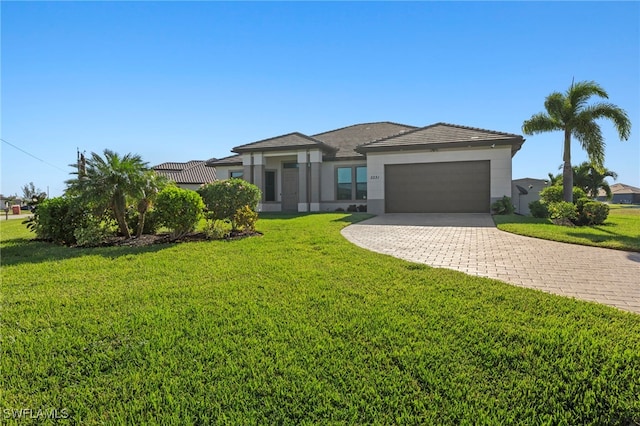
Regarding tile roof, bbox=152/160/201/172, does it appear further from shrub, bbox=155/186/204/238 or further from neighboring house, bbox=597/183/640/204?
neighboring house, bbox=597/183/640/204

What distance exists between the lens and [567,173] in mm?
14523

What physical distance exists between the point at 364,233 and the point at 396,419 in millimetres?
8398

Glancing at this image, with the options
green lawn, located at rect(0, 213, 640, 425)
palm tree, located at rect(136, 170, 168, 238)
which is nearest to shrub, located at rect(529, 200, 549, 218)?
green lawn, located at rect(0, 213, 640, 425)

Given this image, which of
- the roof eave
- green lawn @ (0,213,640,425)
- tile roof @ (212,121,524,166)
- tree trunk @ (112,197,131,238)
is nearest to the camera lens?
green lawn @ (0,213,640,425)

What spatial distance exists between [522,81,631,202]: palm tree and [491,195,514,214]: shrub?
238 cm

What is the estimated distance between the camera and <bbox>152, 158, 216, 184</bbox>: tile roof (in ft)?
98.0

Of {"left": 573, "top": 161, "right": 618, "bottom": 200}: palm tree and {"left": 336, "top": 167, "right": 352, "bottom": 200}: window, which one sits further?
{"left": 573, "top": 161, "right": 618, "bottom": 200}: palm tree

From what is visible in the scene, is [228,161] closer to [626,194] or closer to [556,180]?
[556,180]

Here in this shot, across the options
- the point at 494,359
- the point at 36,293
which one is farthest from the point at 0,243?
the point at 494,359

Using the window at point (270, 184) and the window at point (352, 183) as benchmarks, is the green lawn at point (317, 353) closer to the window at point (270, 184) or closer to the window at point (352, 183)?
the window at point (352, 183)

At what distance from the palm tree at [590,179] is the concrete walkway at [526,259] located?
104ft

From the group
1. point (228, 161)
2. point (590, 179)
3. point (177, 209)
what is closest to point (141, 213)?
point (177, 209)

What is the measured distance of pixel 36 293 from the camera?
15.5ft

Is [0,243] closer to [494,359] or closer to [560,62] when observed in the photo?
[494,359]
